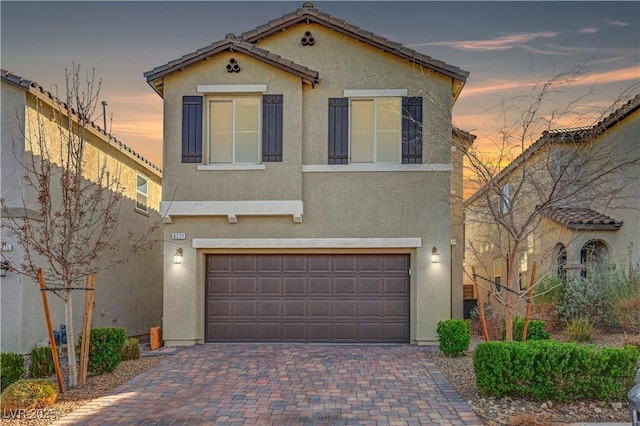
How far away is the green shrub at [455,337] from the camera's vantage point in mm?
13016

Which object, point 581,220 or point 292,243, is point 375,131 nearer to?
point 292,243

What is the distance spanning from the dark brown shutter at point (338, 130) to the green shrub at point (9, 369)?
8.58 m

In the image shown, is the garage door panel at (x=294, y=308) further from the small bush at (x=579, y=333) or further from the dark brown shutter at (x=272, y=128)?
the small bush at (x=579, y=333)

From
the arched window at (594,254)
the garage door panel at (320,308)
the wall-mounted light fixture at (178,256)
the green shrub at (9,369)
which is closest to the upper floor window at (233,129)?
the wall-mounted light fixture at (178,256)

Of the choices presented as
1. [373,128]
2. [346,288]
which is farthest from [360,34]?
[346,288]

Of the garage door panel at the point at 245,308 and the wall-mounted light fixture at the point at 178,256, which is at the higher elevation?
the wall-mounted light fixture at the point at 178,256

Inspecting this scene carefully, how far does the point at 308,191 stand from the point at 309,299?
9.40ft

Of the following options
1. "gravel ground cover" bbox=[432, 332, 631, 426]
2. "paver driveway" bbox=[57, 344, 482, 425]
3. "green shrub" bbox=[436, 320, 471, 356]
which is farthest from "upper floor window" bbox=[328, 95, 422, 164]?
"gravel ground cover" bbox=[432, 332, 631, 426]

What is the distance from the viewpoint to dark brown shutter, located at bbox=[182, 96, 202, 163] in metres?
15.3

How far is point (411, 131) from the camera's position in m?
15.4

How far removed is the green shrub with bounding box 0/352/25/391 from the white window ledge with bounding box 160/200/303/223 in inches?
225

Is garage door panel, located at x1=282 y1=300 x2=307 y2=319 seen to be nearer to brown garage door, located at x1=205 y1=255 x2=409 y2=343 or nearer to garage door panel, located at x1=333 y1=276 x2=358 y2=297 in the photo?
brown garage door, located at x1=205 y1=255 x2=409 y2=343

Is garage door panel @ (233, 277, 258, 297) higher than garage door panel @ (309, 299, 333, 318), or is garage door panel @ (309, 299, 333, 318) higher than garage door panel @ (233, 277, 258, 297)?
garage door panel @ (233, 277, 258, 297)

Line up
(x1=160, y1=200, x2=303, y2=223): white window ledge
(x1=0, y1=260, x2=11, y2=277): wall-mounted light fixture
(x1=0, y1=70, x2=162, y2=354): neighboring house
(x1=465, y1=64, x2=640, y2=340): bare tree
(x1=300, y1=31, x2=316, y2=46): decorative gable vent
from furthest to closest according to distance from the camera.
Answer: (x1=300, y1=31, x2=316, y2=46): decorative gable vent, (x1=160, y1=200, x2=303, y2=223): white window ledge, (x1=0, y1=70, x2=162, y2=354): neighboring house, (x1=0, y1=260, x2=11, y2=277): wall-mounted light fixture, (x1=465, y1=64, x2=640, y2=340): bare tree
